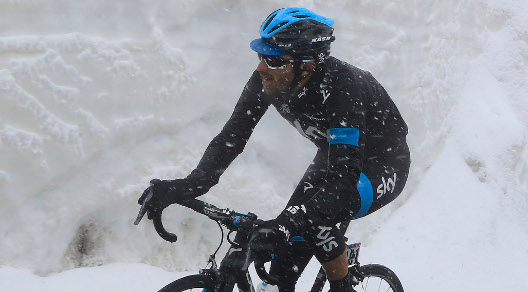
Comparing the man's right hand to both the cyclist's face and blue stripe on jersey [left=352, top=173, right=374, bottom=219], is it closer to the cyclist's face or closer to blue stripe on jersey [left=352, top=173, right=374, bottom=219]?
the cyclist's face

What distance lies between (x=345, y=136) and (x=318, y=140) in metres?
0.68

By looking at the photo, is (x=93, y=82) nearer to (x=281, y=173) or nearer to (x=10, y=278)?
(x=10, y=278)

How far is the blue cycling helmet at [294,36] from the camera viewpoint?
3301 mm

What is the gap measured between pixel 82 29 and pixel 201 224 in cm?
204

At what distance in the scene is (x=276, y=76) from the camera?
3.39 metres

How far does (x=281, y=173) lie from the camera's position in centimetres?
659

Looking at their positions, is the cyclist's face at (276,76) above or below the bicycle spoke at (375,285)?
above

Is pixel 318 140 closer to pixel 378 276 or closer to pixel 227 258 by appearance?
pixel 227 258

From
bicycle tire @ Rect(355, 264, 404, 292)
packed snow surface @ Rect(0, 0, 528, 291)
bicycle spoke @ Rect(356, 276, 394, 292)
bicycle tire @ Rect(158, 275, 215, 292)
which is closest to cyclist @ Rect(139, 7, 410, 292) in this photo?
bicycle tire @ Rect(158, 275, 215, 292)

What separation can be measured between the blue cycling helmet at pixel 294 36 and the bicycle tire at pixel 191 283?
123cm

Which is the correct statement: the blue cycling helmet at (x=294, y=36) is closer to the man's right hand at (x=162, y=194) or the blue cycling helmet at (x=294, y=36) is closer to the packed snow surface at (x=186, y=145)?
the man's right hand at (x=162, y=194)

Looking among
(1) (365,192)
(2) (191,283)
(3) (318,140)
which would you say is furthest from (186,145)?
(2) (191,283)

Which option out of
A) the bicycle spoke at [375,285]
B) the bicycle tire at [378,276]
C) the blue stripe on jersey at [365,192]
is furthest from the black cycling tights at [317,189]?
the bicycle spoke at [375,285]

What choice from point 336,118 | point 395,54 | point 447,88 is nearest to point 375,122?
point 336,118
